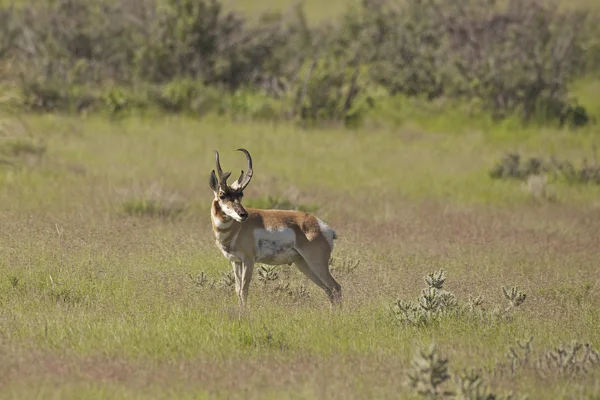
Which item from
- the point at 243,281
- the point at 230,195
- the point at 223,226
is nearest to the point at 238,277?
the point at 243,281

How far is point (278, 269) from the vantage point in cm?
1199

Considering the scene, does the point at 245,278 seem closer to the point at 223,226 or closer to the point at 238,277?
the point at 238,277

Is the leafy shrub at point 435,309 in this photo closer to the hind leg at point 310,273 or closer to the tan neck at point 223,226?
the hind leg at point 310,273

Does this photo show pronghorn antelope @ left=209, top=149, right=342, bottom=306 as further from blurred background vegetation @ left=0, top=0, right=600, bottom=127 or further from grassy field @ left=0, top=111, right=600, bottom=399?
blurred background vegetation @ left=0, top=0, right=600, bottom=127

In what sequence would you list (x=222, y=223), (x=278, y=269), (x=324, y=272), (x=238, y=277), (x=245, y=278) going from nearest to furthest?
1. (x=222, y=223)
2. (x=245, y=278)
3. (x=238, y=277)
4. (x=324, y=272)
5. (x=278, y=269)

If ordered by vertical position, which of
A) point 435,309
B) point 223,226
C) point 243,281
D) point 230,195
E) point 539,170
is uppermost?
point 230,195

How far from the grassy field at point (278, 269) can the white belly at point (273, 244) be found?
490mm

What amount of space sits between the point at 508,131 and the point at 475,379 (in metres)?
17.9

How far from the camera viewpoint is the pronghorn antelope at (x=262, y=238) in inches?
384

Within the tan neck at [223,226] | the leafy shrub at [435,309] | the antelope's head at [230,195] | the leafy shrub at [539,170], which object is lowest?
the leafy shrub at [539,170]

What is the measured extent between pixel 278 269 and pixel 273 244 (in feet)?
6.65

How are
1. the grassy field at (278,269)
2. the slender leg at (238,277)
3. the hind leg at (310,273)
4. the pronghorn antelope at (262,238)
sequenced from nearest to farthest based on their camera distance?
the grassy field at (278,269)
the pronghorn antelope at (262,238)
the slender leg at (238,277)
the hind leg at (310,273)

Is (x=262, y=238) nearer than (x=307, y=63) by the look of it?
Yes

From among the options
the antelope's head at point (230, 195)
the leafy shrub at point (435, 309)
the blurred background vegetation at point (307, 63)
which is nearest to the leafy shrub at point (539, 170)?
the blurred background vegetation at point (307, 63)
